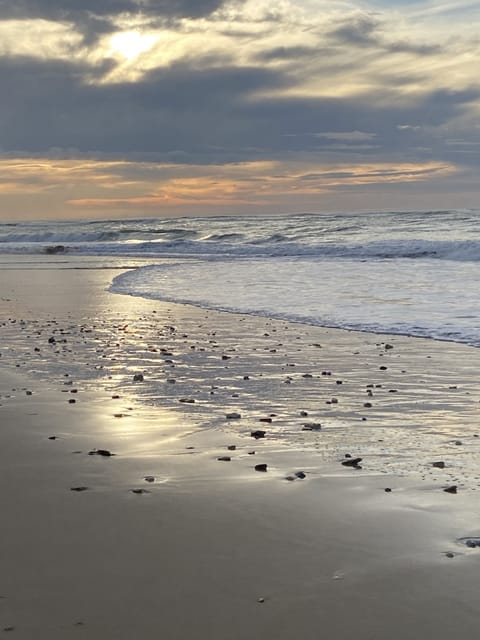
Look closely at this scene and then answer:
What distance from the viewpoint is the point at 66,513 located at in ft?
14.7

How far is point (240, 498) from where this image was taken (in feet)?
15.7

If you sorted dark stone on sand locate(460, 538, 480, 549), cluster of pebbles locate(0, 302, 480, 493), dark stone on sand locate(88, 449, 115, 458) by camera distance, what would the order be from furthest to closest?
cluster of pebbles locate(0, 302, 480, 493), dark stone on sand locate(88, 449, 115, 458), dark stone on sand locate(460, 538, 480, 549)

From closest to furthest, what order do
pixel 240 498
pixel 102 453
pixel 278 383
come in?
pixel 240 498 < pixel 102 453 < pixel 278 383

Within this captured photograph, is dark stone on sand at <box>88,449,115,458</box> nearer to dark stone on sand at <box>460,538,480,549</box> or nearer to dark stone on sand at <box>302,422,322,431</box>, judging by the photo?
dark stone on sand at <box>302,422,322,431</box>

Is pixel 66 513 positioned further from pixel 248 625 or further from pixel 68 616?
pixel 248 625

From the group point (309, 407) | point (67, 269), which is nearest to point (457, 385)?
point (309, 407)

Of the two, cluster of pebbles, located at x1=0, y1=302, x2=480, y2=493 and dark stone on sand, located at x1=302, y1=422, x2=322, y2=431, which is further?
dark stone on sand, located at x1=302, y1=422, x2=322, y2=431

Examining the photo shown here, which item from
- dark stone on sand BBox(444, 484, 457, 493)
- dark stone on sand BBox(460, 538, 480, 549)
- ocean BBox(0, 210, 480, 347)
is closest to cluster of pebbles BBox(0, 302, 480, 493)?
dark stone on sand BBox(444, 484, 457, 493)

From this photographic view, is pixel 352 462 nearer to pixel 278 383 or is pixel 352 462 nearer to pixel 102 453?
pixel 102 453

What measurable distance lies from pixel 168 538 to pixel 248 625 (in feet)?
3.33

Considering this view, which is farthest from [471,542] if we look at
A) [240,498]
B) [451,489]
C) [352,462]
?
[352,462]

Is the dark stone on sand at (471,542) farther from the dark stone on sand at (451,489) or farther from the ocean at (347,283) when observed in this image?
the ocean at (347,283)

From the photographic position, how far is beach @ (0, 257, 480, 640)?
3322 mm

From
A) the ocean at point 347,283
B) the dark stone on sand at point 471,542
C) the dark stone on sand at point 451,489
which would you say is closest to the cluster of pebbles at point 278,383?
the dark stone on sand at point 451,489
